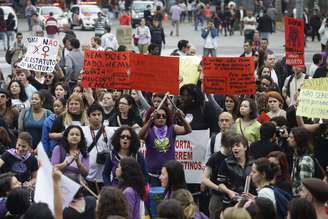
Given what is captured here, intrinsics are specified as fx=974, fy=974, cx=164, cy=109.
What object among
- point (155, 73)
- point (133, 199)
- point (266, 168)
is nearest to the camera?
point (266, 168)

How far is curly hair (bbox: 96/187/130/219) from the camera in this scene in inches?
281

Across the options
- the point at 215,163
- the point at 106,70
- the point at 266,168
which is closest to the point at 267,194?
the point at 266,168

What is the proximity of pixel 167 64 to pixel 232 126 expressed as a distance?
1766 millimetres

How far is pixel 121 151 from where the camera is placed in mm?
9398

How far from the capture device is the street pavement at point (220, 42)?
32.5 meters

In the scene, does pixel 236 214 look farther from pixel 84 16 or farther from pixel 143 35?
pixel 84 16

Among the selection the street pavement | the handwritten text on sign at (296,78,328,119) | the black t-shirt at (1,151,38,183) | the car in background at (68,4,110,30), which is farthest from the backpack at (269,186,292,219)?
the car in background at (68,4,110,30)

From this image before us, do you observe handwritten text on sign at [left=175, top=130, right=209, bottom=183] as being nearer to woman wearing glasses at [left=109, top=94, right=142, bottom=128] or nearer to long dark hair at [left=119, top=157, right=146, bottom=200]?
woman wearing glasses at [left=109, top=94, right=142, bottom=128]

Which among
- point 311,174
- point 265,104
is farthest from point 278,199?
point 265,104

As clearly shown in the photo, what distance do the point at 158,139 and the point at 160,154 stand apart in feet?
0.52

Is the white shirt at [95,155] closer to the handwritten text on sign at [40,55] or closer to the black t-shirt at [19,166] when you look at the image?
the black t-shirt at [19,166]

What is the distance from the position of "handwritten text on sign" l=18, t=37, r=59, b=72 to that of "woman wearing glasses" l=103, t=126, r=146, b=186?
4.94 metres

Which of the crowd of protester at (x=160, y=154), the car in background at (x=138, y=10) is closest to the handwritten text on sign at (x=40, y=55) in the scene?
the crowd of protester at (x=160, y=154)

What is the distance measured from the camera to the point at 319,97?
1026cm
